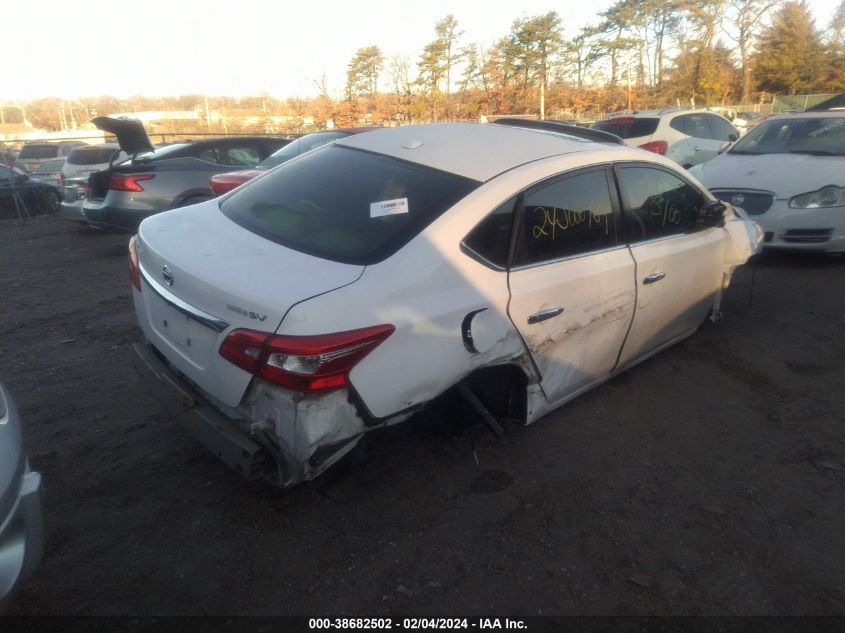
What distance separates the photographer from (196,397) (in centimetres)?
267

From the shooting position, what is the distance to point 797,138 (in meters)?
7.34

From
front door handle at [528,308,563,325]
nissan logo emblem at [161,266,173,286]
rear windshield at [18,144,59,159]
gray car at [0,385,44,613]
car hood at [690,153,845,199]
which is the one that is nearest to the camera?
gray car at [0,385,44,613]

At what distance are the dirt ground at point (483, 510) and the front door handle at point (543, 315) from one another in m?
0.69

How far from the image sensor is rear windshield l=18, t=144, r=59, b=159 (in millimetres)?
17719

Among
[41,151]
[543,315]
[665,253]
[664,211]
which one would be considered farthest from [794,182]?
[41,151]

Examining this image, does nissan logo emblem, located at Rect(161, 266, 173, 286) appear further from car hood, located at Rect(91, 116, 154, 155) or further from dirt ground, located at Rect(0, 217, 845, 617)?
car hood, located at Rect(91, 116, 154, 155)

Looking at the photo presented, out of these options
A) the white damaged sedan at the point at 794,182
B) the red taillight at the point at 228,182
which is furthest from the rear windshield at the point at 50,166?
the white damaged sedan at the point at 794,182

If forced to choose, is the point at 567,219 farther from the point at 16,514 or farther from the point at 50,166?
the point at 50,166

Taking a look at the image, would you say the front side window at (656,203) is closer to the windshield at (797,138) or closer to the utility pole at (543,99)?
the windshield at (797,138)

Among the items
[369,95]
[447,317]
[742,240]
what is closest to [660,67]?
[369,95]

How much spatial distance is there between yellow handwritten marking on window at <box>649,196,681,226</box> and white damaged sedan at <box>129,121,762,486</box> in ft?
0.06

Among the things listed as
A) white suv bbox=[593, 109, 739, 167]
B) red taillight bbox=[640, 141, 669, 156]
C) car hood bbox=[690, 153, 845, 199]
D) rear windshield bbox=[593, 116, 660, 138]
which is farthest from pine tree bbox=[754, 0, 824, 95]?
car hood bbox=[690, 153, 845, 199]

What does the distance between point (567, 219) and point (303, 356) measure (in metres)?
1.66

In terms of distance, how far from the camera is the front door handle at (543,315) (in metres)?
2.94
